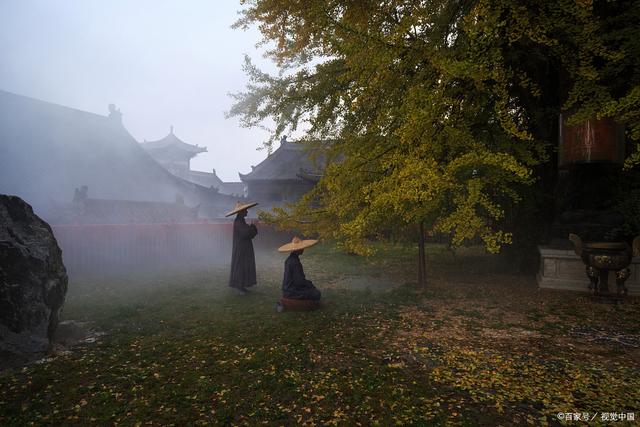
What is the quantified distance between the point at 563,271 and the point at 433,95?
215 inches

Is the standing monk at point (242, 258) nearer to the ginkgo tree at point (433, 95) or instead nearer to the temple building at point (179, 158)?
the ginkgo tree at point (433, 95)

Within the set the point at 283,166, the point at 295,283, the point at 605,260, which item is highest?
the point at 283,166

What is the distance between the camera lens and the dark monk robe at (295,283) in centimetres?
637

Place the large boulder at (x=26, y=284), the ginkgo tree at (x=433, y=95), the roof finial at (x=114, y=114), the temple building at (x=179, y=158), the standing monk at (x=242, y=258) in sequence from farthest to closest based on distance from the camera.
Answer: the temple building at (x=179, y=158) → the roof finial at (x=114, y=114) → the standing monk at (x=242, y=258) → the ginkgo tree at (x=433, y=95) → the large boulder at (x=26, y=284)

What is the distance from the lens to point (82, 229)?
1027 cm

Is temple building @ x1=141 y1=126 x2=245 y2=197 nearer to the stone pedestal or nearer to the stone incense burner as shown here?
the stone pedestal

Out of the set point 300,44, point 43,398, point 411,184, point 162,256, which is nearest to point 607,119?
point 411,184

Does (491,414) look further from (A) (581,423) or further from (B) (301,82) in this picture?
(B) (301,82)

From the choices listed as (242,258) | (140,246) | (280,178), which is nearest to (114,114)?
(280,178)

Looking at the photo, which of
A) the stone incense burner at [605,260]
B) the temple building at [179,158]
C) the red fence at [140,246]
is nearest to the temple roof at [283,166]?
the red fence at [140,246]

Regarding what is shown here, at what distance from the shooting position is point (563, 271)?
7719 mm

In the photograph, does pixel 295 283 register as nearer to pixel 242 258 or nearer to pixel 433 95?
pixel 242 258

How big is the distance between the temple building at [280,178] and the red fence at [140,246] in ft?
40.3

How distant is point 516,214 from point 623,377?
6.01 m
